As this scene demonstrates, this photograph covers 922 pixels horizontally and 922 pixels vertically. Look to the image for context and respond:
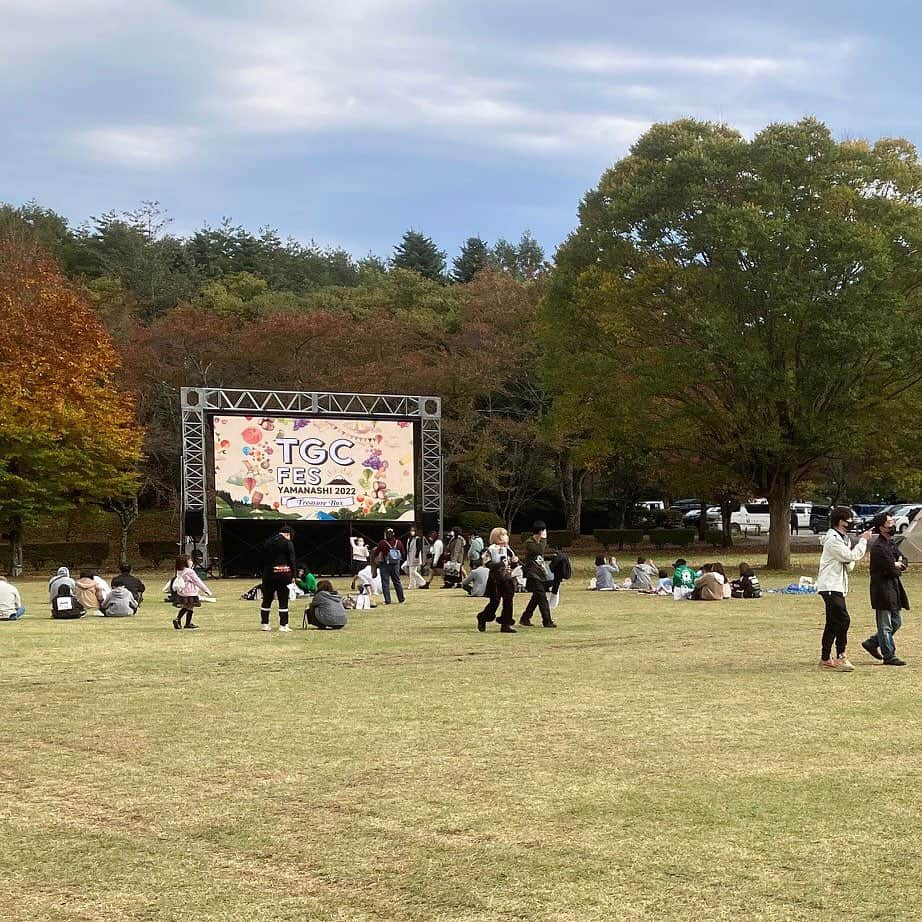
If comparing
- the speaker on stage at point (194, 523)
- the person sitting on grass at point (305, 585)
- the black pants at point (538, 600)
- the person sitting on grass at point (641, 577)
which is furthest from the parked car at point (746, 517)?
the black pants at point (538, 600)

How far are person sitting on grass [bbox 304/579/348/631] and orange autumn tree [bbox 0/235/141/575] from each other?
19707 millimetres

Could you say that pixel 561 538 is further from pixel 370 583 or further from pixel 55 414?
pixel 370 583

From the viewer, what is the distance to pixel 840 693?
1022cm

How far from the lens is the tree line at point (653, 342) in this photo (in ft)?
98.4

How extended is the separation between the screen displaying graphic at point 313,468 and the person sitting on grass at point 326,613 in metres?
15.5

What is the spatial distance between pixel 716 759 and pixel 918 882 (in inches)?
99.6

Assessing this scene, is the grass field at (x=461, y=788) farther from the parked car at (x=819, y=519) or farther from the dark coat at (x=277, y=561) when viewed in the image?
the parked car at (x=819, y=519)

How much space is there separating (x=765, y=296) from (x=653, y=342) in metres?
3.41

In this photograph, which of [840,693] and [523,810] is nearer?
[523,810]

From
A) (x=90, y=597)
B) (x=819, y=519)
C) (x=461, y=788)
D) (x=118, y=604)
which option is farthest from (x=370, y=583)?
(x=819, y=519)

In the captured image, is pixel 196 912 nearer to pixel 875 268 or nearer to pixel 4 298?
pixel 875 268

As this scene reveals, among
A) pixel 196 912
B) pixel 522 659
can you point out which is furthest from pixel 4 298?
pixel 196 912

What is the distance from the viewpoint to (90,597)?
20.4 m

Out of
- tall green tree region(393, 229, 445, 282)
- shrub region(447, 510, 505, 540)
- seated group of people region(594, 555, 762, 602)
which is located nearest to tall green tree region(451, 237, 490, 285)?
tall green tree region(393, 229, 445, 282)
